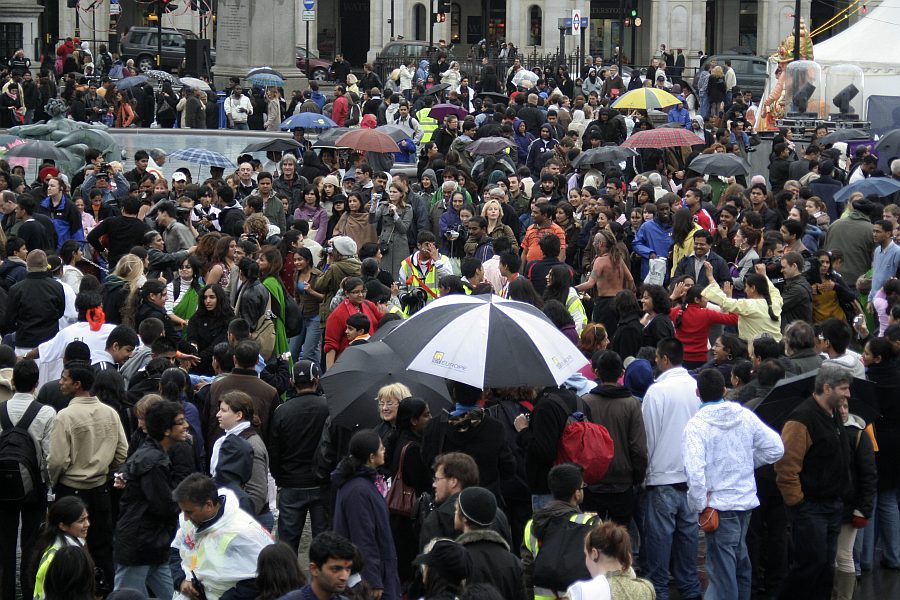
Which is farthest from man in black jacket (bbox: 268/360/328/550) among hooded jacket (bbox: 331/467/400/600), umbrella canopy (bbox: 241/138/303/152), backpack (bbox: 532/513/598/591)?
umbrella canopy (bbox: 241/138/303/152)

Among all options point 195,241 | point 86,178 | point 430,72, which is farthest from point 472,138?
point 430,72

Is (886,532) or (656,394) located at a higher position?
(656,394)

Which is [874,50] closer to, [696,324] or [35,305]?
[696,324]

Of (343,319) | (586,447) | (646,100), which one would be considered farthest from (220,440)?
(646,100)

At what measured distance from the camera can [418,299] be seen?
1277 centimetres

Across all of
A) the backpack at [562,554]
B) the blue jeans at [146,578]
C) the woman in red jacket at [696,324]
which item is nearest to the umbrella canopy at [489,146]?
the woman in red jacket at [696,324]

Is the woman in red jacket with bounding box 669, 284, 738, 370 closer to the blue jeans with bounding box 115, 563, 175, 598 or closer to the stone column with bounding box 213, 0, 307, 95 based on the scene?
the blue jeans with bounding box 115, 563, 175, 598

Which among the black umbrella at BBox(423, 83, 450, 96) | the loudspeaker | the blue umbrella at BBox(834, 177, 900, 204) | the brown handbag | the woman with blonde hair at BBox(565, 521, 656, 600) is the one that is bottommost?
the brown handbag

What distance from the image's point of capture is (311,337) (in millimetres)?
13797

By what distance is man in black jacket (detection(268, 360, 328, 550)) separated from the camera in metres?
9.23

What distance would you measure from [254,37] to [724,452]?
25424 mm

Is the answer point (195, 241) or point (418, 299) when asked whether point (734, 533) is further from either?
point (195, 241)

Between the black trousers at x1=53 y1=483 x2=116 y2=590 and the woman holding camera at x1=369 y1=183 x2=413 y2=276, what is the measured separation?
21.7 feet

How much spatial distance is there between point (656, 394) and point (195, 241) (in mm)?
6832
